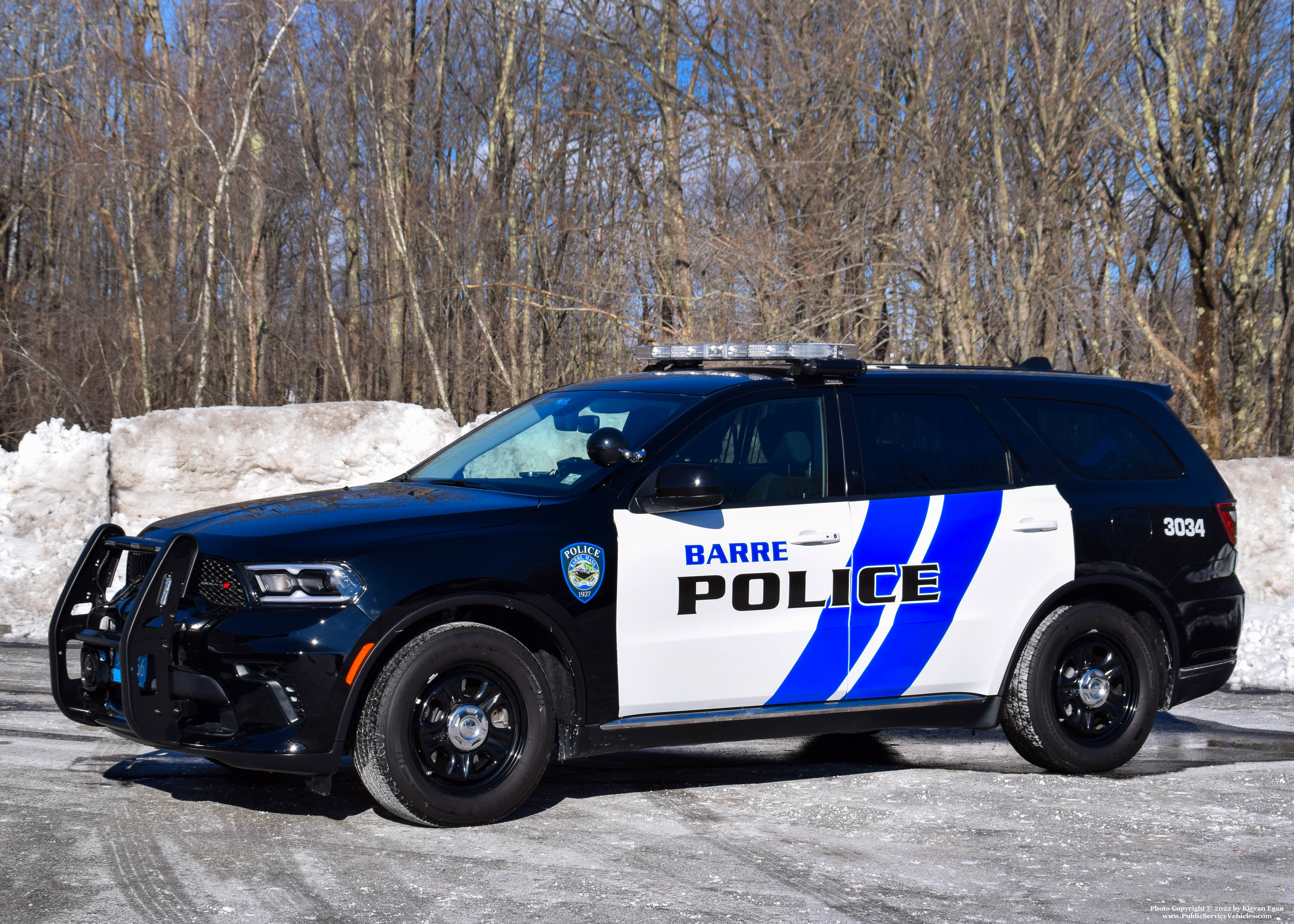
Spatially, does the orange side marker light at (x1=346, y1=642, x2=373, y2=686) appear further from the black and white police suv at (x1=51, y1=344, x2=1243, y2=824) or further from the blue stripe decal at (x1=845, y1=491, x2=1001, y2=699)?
the blue stripe decal at (x1=845, y1=491, x2=1001, y2=699)

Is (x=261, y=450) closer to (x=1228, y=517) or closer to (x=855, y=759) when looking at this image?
(x=855, y=759)

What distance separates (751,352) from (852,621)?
1.36 m

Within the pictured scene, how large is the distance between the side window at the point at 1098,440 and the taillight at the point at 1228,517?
0.28 m

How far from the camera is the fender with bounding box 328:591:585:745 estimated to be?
4828 mm

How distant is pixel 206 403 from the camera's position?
18484mm

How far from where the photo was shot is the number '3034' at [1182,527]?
6.61 metres

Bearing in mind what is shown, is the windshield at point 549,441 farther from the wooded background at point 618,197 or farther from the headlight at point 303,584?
the wooded background at point 618,197

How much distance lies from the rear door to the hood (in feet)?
5.11

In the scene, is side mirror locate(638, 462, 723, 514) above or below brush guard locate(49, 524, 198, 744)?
above

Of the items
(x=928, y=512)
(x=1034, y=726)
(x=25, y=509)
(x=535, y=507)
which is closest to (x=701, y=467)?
(x=535, y=507)

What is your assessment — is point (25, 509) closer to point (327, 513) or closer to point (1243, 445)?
point (327, 513)

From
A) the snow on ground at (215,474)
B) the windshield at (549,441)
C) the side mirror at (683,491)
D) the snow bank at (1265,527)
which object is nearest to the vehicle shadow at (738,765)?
the side mirror at (683,491)

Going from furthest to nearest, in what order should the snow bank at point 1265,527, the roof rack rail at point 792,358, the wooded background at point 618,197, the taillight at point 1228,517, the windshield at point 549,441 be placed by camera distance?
the wooded background at point 618,197, the snow bank at point 1265,527, the taillight at point 1228,517, the roof rack rail at point 792,358, the windshield at point 549,441

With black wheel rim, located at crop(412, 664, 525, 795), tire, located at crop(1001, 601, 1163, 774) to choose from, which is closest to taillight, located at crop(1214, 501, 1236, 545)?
tire, located at crop(1001, 601, 1163, 774)
